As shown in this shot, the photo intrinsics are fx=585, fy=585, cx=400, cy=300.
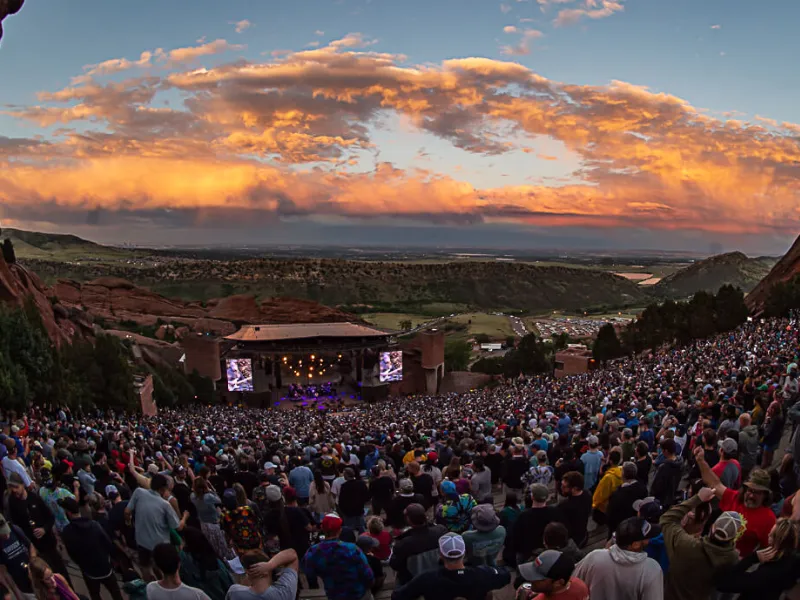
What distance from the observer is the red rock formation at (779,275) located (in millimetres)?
53312

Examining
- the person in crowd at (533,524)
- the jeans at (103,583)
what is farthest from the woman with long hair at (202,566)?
the person in crowd at (533,524)

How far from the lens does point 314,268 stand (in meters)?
183

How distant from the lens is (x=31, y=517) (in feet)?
21.1

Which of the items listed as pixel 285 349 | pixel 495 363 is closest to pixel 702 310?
pixel 495 363

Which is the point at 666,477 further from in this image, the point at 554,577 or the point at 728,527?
the point at 554,577

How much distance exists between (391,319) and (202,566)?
370 feet

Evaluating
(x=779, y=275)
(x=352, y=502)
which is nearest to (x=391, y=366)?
(x=779, y=275)

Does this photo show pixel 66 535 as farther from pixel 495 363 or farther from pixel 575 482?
pixel 495 363

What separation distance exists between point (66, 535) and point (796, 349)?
2173 cm

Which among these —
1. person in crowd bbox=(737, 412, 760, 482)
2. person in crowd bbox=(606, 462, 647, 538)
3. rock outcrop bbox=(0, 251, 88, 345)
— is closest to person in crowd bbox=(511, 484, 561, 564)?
person in crowd bbox=(606, 462, 647, 538)

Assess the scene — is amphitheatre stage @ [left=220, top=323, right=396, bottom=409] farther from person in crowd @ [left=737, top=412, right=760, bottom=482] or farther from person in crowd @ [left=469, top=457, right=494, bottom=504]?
person in crowd @ [left=737, top=412, right=760, bottom=482]

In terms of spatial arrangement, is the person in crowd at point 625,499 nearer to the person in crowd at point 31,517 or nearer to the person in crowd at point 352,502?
the person in crowd at point 352,502

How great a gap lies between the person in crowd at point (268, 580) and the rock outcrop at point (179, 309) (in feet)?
211

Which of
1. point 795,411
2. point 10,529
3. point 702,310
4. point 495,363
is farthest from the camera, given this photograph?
point 495,363
